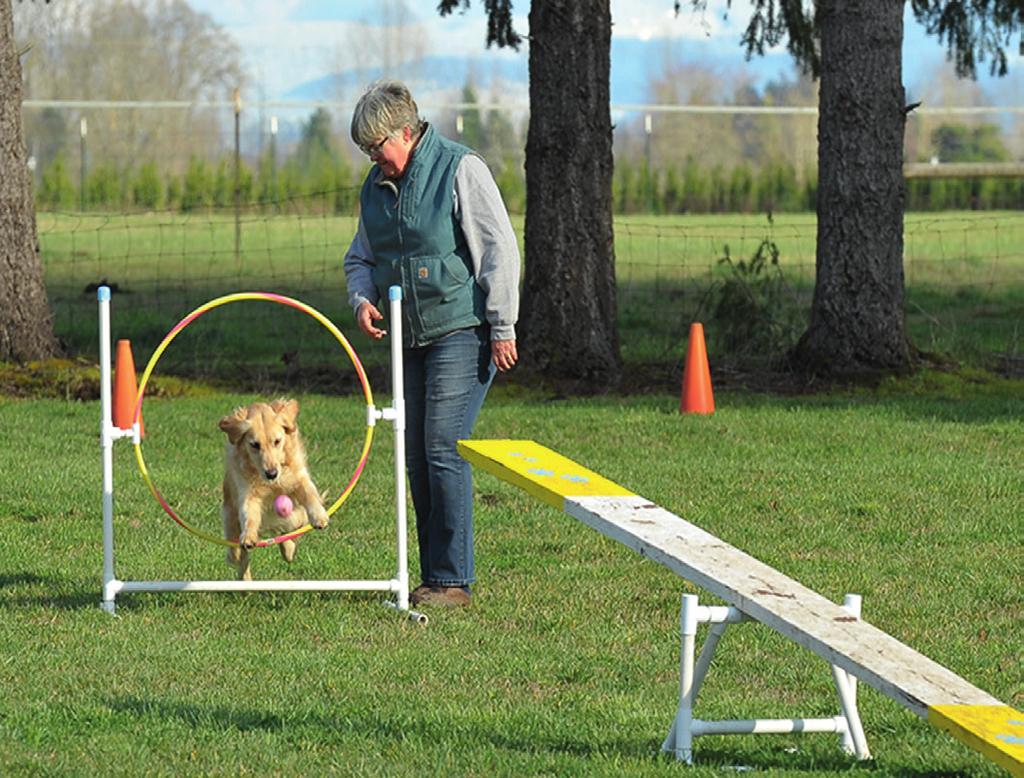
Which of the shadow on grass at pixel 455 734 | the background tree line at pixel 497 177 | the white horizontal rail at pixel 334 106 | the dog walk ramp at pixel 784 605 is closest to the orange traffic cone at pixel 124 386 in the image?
the dog walk ramp at pixel 784 605

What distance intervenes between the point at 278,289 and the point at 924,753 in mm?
18267

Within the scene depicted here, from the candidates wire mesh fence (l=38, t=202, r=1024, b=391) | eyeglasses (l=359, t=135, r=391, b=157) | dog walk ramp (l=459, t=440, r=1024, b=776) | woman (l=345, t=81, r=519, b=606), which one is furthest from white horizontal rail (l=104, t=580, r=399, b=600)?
wire mesh fence (l=38, t=202, r=1024, b=391)

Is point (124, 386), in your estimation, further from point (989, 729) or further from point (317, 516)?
point (989, 729)

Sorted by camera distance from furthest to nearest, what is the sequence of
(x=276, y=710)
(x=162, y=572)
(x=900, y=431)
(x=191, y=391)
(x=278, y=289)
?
(x=278, y=289) < (x=191, y=391) < (x=900, y=431) < (x=162, y=572) < (x=276, y=710)

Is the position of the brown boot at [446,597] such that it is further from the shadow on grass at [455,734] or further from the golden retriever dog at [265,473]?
the shadow on grass at [455,734]

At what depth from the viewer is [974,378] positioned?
537 inches

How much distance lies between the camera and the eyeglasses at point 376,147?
6797 mm

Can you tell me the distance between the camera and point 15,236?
1370 centimetres

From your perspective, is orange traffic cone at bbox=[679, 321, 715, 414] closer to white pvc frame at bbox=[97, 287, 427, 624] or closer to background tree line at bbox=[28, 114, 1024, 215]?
white pvc frame at bbox=[97, 287, 427, 624]

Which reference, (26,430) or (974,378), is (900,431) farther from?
(26,430)

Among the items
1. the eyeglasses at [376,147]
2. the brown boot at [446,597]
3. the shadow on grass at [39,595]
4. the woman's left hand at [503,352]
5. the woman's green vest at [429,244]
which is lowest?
the shadow on grass at [39,595]

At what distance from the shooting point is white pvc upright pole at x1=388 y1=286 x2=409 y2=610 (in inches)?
269

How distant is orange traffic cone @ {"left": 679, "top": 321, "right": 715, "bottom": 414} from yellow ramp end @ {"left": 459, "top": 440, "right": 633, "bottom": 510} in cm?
610

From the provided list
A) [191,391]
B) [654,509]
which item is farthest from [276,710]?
[191,391]
